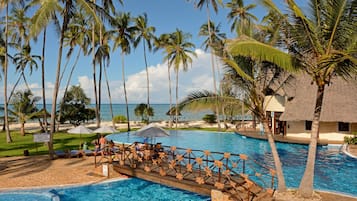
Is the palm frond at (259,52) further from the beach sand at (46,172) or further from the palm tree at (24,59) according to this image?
the palm tree at (24,59)

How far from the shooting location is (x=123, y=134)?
99.4ft

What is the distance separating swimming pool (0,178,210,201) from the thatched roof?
14817mm

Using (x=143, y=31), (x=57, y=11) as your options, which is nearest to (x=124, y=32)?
(x=143, y=31)

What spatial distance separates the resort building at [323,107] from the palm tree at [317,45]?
1329cm

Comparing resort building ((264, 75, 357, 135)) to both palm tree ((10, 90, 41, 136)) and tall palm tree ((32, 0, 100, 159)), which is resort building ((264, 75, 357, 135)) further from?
palm tree ((10, 90, 41, 136))

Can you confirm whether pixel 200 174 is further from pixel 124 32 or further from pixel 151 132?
pixel 124 32

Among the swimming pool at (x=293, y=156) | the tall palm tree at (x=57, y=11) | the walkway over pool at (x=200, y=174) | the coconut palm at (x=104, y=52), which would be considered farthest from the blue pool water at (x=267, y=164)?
the coconut palm at (x=104, y=52)

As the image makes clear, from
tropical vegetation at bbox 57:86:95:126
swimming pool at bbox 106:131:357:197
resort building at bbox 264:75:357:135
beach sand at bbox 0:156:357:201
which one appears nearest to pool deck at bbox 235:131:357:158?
swimming pool at bbox 106:131:357:197

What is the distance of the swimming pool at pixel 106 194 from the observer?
10.2 metres

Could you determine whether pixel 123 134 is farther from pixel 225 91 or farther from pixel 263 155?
pixel 225 91

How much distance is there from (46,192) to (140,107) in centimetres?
3288

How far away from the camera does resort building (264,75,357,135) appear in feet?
73.0

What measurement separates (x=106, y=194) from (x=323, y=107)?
18980 millimetres

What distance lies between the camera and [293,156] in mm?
18094
